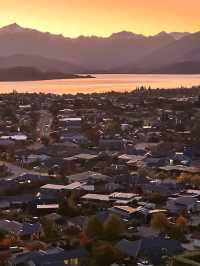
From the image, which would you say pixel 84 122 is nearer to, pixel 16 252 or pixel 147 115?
pixel 147 115

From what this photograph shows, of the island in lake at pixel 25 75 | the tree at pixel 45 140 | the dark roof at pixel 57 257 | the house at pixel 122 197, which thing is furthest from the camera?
the island in lake at pixel 25 75

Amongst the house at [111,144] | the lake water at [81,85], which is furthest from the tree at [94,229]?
the lake water at [81,85]

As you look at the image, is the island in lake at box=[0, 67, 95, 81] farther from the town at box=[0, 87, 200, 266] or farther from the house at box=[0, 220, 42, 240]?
the house at box=[0, 220, 42, 240]

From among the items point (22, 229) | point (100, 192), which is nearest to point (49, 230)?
point (22, 229)

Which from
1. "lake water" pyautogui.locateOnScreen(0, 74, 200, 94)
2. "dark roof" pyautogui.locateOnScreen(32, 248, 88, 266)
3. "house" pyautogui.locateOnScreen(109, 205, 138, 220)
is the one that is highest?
"lake water" pyautogui.locateOnScreen(0, 74, 200, 94)

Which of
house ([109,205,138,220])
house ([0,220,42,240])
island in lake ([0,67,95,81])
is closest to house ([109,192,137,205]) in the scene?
house ([109,205,138,220])

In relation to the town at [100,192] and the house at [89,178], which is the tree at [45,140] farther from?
the house at [89,178]
